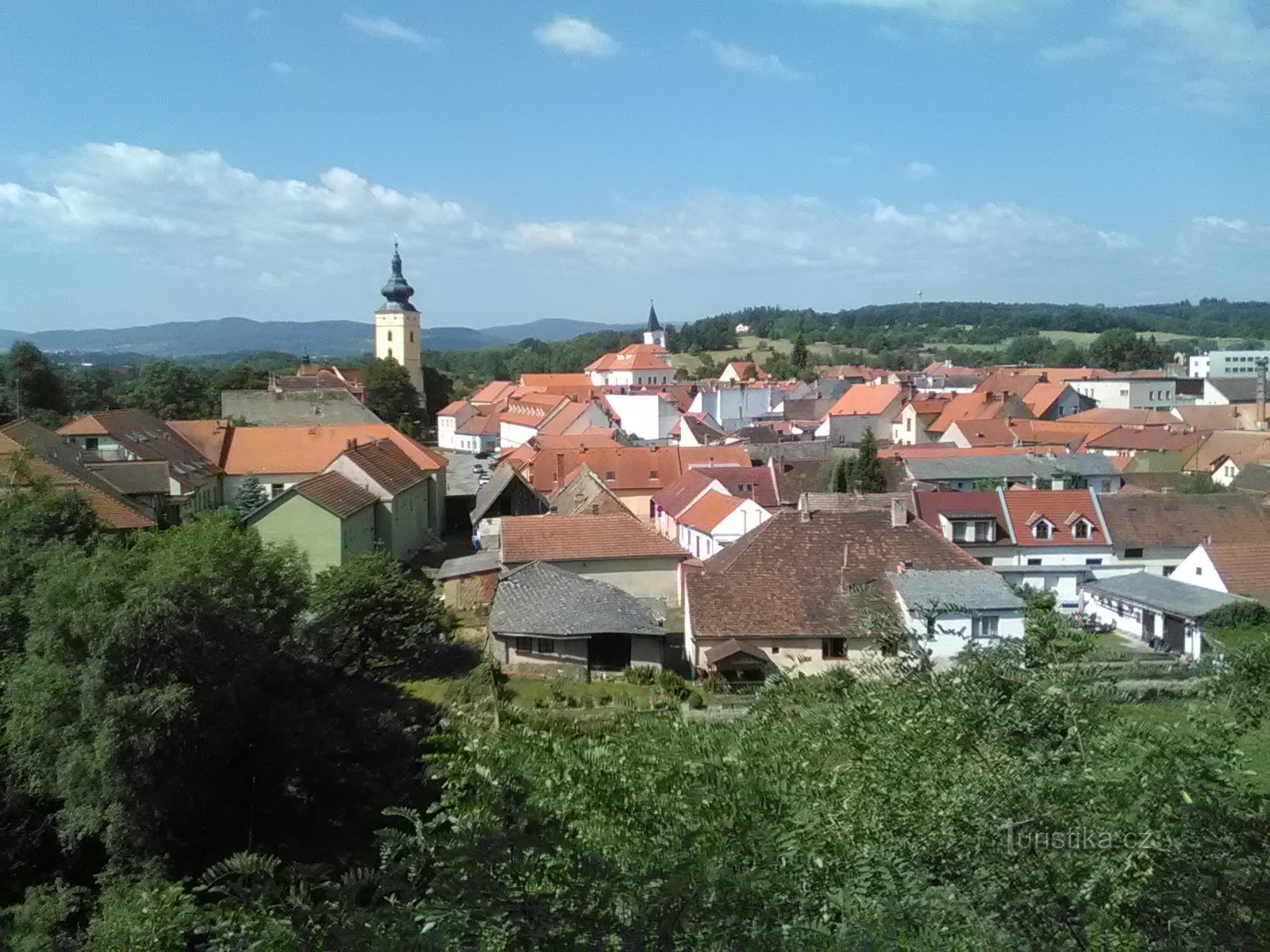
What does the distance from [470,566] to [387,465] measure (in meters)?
6.92

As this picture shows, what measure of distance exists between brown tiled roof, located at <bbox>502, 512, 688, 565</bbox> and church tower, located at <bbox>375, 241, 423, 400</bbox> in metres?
47.7

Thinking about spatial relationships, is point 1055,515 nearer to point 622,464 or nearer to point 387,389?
point 622,464

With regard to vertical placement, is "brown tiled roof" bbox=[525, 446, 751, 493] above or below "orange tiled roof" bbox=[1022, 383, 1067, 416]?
below

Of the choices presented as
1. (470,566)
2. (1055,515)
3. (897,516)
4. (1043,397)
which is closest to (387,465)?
(470,566)

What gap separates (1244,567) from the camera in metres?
23.3

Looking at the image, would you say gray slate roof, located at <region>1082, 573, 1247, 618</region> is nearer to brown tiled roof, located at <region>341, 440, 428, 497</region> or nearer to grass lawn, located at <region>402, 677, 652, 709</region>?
grass lawn, located at <region>402, 677, 652, 709</region>

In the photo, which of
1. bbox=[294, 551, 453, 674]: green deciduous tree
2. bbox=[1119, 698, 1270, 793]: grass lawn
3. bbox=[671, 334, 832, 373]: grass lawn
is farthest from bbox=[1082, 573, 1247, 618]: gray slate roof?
bbox=[671, 334, 832, 373]: grass lawn

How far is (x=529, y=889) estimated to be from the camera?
5.38 m

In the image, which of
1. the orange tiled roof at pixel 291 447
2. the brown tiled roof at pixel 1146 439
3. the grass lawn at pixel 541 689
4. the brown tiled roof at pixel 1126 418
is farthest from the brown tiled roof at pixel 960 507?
the brown tiled roof at pixel 1126 418

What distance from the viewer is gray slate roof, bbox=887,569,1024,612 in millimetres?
17906

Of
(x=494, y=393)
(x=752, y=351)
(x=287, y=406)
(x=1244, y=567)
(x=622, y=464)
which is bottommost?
(x=1244, y=567)

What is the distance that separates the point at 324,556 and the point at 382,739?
1099cm

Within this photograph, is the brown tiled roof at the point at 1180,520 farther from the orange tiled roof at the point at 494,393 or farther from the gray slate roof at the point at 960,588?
the orange tiled roof at the point at 494,393

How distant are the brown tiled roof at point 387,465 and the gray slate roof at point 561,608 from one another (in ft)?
27.0
